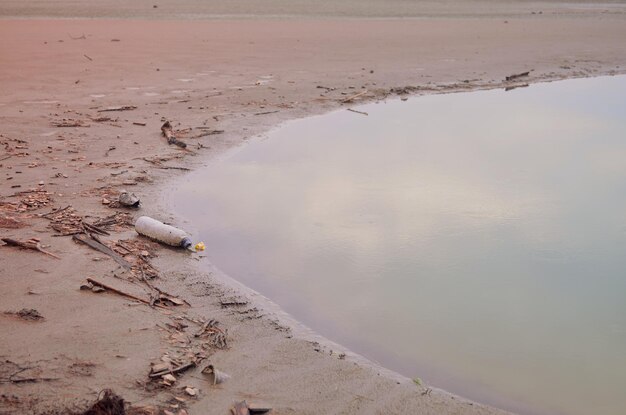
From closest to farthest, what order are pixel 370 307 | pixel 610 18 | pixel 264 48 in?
Answer: pixel 370 307, pixel 264 48, pixel 610 18

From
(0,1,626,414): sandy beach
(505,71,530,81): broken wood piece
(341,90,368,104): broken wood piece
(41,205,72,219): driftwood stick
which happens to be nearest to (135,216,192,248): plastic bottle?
(0,1,626,414): sandy beach

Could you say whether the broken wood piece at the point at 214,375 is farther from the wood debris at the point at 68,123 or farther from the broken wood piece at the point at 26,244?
the wood debris at the point at 68,123

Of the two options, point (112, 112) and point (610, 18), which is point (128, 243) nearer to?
point (112, 112)

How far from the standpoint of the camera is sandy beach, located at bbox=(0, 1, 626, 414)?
3980mm

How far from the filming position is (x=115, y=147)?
339 inches

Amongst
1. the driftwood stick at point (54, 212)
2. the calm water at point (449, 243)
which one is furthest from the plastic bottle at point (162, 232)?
the driftwood stick at point (54, 212)

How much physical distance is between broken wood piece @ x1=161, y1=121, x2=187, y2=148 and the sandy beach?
166 mm

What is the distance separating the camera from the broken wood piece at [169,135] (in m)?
8.87

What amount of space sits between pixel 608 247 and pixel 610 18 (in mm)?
25511

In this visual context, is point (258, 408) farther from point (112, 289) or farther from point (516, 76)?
point (516, 76)

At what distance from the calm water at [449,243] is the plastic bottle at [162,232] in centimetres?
30

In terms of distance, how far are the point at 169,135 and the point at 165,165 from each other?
102 centimetres

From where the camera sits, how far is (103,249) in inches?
220

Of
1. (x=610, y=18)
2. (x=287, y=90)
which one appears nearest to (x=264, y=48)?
(x=287, y=90)
